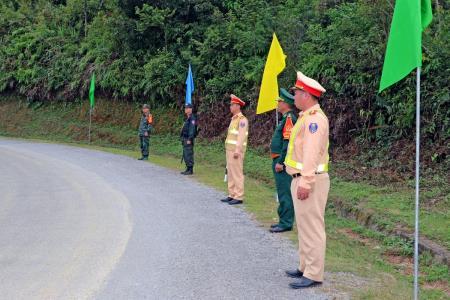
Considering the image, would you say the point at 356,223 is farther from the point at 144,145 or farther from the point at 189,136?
the point at 144,145

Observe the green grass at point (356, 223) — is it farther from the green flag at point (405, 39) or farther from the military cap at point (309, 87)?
the green flag at point (405, 39)

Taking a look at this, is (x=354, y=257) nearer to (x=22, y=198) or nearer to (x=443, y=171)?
(x=443, y=171)

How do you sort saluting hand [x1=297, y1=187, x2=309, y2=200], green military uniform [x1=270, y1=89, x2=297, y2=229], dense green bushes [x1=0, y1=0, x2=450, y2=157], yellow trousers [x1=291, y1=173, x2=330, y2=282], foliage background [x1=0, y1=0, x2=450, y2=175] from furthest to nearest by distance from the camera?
dense green bushes [x1=0, y1=0, x2=450, y2=157] < foliage background [x1=0, y1=0, x2=450, y2=175] < green military uniform [x1=270, y1=89, x2=297, y2=229] < yellow trousers [x1=291, y1=173, x2=330, y2=282] < saluting hand [x1=297, y1=187, x2=309, y2=200]

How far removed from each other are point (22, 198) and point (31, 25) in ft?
81.6

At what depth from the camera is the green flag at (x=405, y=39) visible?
4.89 m

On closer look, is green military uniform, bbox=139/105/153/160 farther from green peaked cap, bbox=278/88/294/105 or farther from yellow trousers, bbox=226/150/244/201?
green peaked cap, bbox=278/88/294/105

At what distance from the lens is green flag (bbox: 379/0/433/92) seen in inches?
192

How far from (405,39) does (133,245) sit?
4228mm

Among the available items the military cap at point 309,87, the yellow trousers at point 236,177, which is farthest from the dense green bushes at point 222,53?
the military cap at point 309,87

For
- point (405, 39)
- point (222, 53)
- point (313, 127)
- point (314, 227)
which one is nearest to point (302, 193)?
point (314, 227)

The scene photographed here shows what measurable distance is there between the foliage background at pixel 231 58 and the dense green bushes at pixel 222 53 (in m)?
0.05

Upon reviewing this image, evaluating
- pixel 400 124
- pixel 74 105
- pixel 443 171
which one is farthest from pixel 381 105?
pixel 74 105

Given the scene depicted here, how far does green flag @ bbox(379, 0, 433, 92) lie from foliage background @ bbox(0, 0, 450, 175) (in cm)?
722

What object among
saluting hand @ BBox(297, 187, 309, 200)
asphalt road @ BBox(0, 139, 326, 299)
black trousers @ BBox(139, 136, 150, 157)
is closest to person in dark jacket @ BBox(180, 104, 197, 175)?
asphalt road @ BBox(0, 139, 326, 299)
